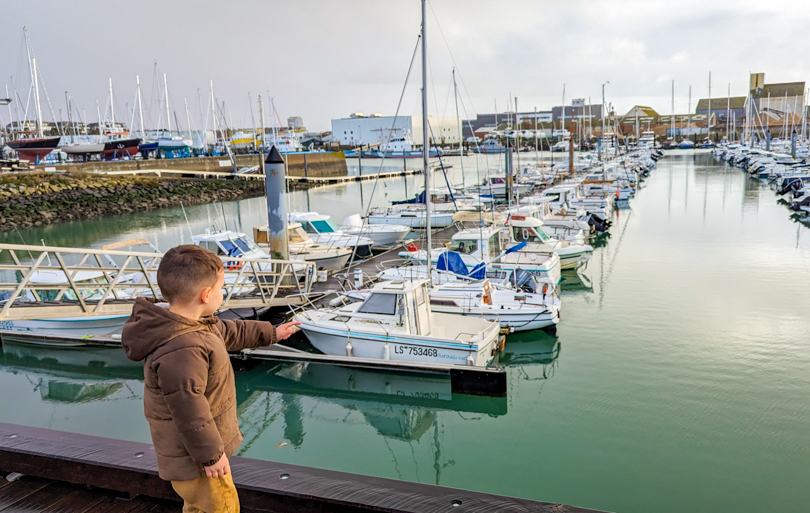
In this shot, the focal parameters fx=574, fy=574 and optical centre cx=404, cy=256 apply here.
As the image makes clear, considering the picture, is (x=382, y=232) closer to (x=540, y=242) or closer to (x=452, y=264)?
(x=540, y=242)

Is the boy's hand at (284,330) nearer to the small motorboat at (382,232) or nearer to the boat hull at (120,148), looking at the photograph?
the small motorboat at (382,232)

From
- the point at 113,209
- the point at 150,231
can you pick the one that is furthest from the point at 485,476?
the point at 113,209

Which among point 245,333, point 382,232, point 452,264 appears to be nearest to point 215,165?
point 382,232

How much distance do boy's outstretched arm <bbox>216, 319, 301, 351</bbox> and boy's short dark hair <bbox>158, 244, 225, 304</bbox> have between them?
12.4 inches

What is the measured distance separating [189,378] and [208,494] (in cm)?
71

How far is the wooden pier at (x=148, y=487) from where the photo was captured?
11.7 ft

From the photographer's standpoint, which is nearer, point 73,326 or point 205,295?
point 205,295

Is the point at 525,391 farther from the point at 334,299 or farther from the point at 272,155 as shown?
the point at 272,155

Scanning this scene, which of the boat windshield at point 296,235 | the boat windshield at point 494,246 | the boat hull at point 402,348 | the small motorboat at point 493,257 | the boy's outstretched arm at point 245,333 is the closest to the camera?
the boy's outstretched arm at point 245,333

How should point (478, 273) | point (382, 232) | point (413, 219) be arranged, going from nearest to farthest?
point (478, 273) < point (382, 232) < point (413, 219)

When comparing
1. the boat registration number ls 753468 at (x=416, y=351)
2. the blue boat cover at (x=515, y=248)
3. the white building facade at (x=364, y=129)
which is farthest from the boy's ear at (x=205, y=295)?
the white building facade at (x=364, y=129)

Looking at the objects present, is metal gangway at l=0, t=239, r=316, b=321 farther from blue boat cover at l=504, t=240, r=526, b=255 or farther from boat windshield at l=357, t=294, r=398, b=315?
blue boat cover at l=504, t=240, r=526, b=255

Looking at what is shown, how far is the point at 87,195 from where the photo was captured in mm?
45031

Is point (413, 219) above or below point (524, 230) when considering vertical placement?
below
